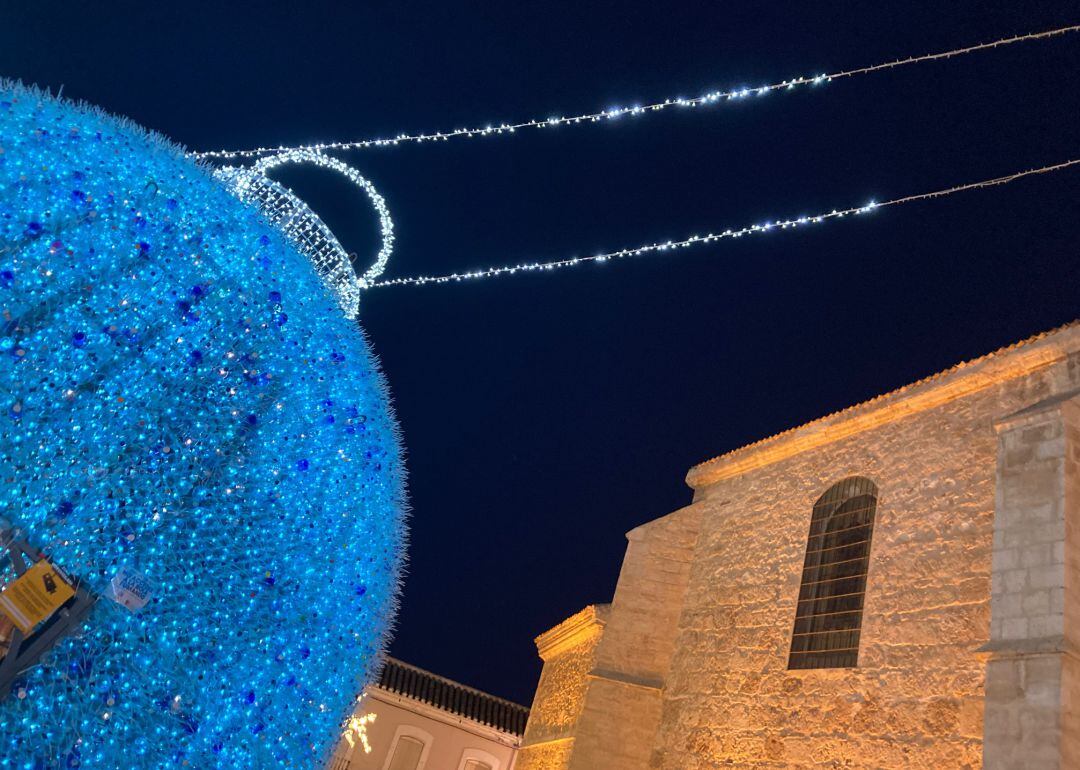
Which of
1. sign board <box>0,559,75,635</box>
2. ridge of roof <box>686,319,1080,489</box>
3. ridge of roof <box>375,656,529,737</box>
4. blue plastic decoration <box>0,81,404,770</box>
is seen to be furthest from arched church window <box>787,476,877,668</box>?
ridge of roof <box>375,656,529,737</box>

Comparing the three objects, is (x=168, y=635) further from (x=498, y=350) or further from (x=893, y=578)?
(x=498, y=350)

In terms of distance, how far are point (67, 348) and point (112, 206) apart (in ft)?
1.83

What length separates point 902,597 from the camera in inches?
298

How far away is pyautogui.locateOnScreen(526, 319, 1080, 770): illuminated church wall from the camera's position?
5793 millimetres

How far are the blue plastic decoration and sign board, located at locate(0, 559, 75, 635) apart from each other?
0.05 metres

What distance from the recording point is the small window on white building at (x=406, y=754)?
20781mm

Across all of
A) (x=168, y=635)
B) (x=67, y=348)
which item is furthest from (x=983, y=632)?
(x=67, y=348)

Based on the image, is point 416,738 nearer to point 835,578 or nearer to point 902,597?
point 835,578

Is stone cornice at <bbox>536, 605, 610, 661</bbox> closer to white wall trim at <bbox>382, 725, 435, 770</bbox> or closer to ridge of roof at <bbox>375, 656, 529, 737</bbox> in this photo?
white wall trim at <bbox>382, 725, 435, 770</bbox>

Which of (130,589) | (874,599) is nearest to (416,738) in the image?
(874,599)

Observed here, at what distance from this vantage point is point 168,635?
240cm

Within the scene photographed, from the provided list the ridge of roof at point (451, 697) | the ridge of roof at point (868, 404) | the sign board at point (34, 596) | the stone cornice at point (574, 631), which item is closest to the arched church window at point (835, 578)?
the ridge of roof at point (868, 404)

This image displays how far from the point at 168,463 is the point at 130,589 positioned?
40 centimetres

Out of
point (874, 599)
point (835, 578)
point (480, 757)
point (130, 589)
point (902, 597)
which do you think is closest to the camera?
point (130, 589)
